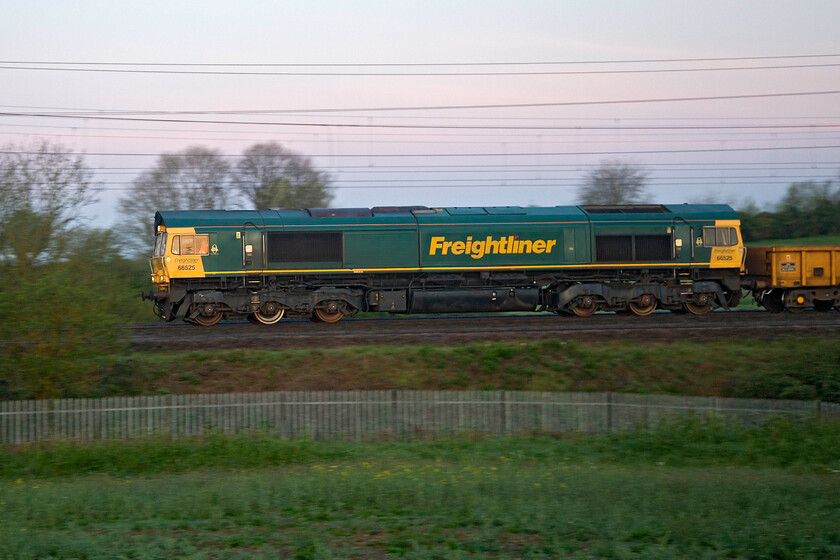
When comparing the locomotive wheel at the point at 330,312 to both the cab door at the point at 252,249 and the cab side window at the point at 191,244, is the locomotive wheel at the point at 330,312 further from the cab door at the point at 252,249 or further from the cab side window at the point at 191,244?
the cab side window at the point at 191,244

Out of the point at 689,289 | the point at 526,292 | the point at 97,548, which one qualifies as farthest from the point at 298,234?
the point at 97,548

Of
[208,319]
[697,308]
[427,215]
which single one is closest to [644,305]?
[697,308]

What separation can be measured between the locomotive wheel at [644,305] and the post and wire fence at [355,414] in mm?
11770

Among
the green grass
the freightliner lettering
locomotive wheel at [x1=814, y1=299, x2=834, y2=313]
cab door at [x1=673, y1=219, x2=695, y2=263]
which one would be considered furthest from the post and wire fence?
locomotive wheel at [x1=814, y1=299, x2=834, y2=313]

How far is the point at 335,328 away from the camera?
22.1 metres

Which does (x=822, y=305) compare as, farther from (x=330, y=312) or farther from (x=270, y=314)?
(x=270, y=314)

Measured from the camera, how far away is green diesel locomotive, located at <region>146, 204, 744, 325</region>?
23734mm

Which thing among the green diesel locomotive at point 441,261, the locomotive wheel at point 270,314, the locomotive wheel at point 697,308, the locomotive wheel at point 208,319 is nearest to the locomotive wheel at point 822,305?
the green diesel locomotive at point 441,261

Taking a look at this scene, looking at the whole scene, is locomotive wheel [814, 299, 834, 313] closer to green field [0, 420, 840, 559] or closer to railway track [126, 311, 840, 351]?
railway track [126, 311, 840, 351]

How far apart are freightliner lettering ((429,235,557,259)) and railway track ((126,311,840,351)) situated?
7.69 ft

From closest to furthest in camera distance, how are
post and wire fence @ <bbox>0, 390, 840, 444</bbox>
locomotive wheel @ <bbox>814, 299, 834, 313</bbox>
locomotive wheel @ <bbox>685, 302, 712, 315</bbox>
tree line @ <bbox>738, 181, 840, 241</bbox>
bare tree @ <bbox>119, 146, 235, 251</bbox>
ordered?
1. post and wire fence @ <bbox>0, 390, 840, 444</bbox>
2. locomotive wheel @ <bbox>685, 302, 712, 315</bbox>
3. locomotive wheel @ <bbox>814, 299, 834, 313</bbox>
4. bare tree @ <bbox>119, 146, 235, 251</bbox>
5. tree line @ <bbox>738, 181, 840, 241</bbox>

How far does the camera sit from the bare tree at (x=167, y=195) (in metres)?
40.4

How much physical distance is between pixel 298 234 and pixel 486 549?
1887cm

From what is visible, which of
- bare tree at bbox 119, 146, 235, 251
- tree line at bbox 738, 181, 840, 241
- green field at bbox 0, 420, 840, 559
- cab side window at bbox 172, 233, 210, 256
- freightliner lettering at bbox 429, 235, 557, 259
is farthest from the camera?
tree line at bbox 738, 181, 840, 241
